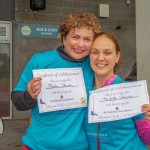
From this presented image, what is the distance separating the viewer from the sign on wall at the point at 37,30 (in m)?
9.30

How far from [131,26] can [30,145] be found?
8.77 m

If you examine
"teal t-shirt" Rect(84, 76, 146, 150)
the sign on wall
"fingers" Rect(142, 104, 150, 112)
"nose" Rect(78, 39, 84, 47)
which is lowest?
"teal t-shirt" Rect(84, 76, 146, 150)

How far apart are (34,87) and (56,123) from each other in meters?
0.28

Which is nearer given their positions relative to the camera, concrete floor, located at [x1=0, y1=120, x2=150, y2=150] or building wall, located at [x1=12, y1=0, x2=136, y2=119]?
concrete floor, located at [x1=0, y1=120, x2=150, y2=150]

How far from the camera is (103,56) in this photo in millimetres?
2012

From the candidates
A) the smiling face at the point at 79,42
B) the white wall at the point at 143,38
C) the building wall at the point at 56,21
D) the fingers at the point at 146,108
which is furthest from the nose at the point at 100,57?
the building wall at the point at 56,21

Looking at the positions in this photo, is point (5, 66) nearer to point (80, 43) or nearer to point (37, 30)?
point (37, 30)

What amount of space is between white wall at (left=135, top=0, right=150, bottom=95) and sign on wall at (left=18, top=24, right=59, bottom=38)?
5.51 metres

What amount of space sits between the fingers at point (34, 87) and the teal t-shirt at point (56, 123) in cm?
14

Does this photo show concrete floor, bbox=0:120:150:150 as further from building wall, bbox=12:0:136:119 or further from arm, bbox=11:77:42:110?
arm, bbox=11:77:42:110

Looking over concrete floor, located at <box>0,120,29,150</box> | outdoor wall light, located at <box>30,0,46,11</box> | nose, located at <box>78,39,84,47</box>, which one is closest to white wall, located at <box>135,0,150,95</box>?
nose, located at <box>78,39,84,47</box>

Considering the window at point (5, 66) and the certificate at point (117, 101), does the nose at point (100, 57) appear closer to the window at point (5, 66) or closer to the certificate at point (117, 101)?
the certificate at point (117, 101)

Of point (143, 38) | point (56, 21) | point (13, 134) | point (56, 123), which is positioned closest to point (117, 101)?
point (56, 123)

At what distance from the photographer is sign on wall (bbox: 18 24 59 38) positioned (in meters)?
9.30
